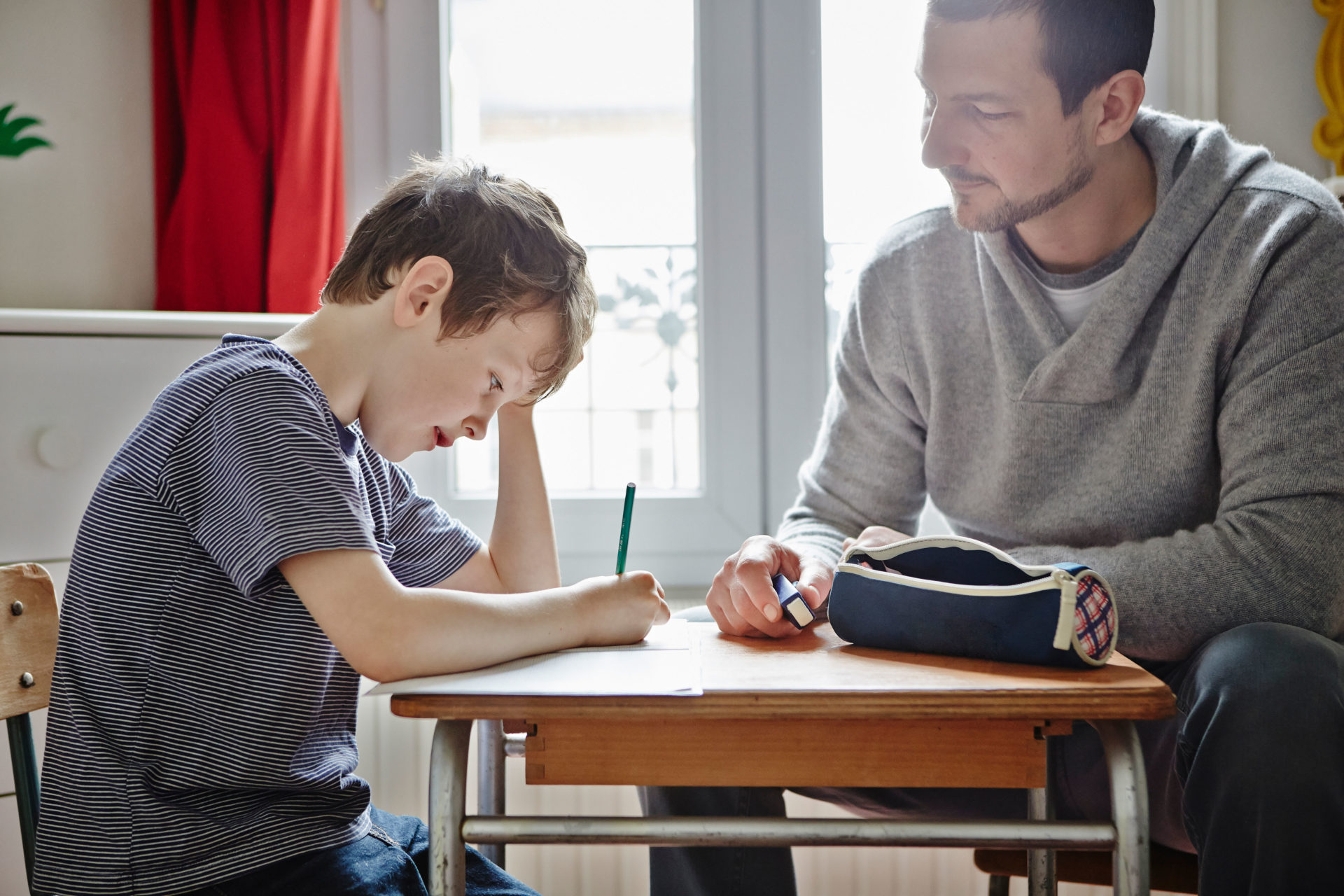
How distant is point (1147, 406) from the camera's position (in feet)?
3.97

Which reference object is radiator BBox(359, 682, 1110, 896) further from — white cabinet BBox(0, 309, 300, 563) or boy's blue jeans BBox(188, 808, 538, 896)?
boy's blue jeans BBox(188, 808, 538, 896)

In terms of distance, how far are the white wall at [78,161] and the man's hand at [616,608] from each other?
49.4 inches

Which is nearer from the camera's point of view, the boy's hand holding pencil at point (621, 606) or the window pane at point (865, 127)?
the boy's hand holding pencil at point (621, 606)

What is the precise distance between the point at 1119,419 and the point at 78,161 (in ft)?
5.57

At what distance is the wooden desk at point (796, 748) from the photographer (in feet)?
2.38

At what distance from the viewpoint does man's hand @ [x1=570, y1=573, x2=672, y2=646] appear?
0.92m

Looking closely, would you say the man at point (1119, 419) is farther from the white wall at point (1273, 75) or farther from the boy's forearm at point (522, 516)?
the white wall at point (1273, 75)

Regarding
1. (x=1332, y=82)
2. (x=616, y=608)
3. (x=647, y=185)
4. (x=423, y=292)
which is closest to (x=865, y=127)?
(x=647, y=185)

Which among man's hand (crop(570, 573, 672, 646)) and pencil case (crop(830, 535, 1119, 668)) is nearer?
pencil case (crop(830, 535, 1119, 668))

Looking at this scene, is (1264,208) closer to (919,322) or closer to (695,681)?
(919,322)

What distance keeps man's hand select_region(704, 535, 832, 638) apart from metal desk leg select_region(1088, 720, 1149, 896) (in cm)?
31

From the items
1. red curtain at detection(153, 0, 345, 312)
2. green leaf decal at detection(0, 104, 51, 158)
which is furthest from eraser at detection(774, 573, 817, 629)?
green leaf decal at detection(0, 104, 51, 158)

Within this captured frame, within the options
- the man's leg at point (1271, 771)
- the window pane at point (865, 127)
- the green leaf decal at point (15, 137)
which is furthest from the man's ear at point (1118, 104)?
the green leaf decal at point (15, 137)

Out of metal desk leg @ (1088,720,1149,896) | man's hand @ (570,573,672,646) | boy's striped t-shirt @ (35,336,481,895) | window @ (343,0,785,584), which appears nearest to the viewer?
metal desk leg @ (1088,720,1149,896)
